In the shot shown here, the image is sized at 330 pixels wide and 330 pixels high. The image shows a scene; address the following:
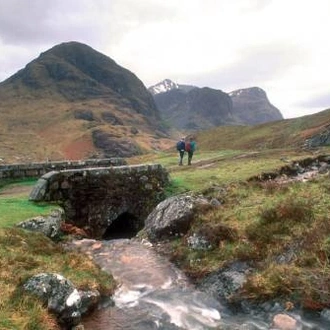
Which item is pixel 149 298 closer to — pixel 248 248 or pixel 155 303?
pixel 155 303

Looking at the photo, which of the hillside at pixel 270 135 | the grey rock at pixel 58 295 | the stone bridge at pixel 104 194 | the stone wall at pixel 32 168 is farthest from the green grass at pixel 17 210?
the hillside at pixel 270 135

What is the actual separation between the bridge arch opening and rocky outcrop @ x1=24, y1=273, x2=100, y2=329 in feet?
48.8

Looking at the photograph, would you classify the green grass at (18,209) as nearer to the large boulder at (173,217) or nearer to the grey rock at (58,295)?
the large boulder at (173,217)

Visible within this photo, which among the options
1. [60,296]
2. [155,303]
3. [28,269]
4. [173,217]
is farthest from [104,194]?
[60,296]

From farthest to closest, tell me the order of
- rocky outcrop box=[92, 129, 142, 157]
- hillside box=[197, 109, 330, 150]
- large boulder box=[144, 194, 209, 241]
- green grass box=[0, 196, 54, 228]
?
rocky outcrop box=[92, 129, 142, 157], hillside box=[197, 109, 330, 150], large boulder box=[144, 194, 209, 241], green grass box=[0, 196, 54, 228]

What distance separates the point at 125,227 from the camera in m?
29.6

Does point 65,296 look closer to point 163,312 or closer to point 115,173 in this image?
point 163,312

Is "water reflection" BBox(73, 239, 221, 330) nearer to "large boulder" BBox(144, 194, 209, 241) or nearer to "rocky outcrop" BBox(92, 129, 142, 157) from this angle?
"large boulder" BBox(144, 194, 209, 241)

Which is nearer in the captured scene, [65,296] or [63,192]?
[65,296]

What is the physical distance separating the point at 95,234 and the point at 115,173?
3.93 metres

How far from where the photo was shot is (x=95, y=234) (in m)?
26.4

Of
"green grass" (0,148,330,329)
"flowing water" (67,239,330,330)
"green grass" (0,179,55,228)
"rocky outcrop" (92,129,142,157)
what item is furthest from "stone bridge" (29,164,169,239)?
"rocky outcrop" (92,129,142,157)

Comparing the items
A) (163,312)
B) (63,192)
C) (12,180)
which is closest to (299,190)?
(163,312)

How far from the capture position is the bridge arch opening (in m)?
28.4
